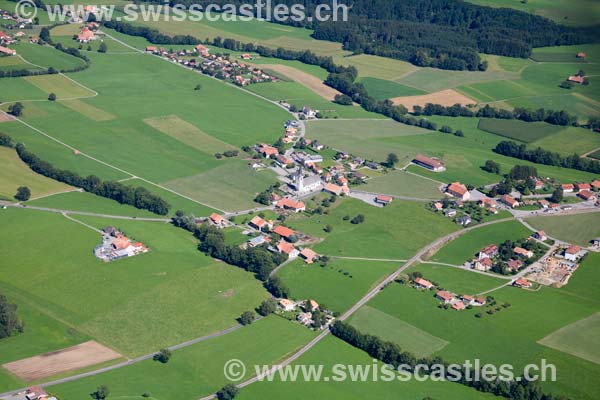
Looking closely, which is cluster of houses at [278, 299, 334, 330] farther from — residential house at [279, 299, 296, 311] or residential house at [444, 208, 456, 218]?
residential house at [444, 208, 456, 218]

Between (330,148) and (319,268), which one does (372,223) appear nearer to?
(319,268)

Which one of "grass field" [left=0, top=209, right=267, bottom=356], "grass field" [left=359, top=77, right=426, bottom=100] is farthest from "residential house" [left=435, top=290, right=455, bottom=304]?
"grass field" [left=359, top=77, right=426, bottom=100]

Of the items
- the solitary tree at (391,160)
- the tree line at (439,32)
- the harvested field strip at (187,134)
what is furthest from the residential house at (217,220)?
the tree line at (439,32)

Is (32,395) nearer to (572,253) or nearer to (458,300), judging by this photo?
(458,300)

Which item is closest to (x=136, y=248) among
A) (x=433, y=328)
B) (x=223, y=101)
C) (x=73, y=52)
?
(x=433, y=328)

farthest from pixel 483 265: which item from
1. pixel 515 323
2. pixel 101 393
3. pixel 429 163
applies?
pixel 101 393
